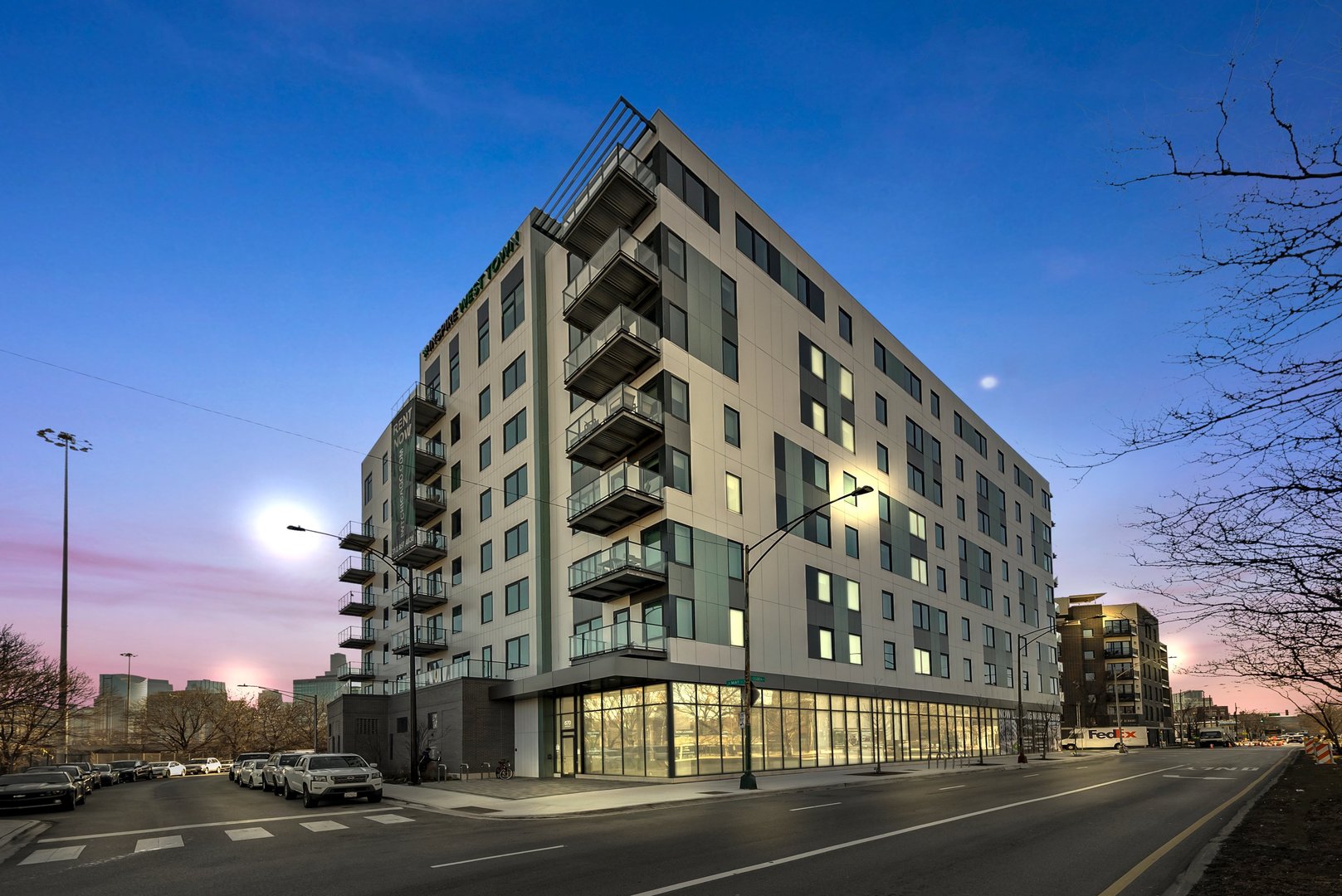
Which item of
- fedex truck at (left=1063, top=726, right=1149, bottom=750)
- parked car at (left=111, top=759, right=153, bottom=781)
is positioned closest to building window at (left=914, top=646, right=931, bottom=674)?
fedex truck at (left=1063, top=726, right=1149, bottom=750)

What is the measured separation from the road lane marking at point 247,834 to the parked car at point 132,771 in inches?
2065

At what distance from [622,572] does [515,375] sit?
1602 cm

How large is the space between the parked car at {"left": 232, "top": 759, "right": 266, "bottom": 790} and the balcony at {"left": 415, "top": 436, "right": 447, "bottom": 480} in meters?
18.8

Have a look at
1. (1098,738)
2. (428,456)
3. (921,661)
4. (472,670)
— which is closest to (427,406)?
(428,456)

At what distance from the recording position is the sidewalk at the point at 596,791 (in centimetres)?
2273

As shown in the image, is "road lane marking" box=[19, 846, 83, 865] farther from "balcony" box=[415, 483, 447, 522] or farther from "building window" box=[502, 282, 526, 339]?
"balcony" box=[415, 483, 447, 522]

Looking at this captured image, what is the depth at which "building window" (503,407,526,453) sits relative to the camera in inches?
1708

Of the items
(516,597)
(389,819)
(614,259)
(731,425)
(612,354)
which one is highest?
(614,259)

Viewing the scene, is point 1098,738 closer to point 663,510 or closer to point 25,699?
point 663,510

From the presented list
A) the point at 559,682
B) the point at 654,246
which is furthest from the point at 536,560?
the point at 654,246

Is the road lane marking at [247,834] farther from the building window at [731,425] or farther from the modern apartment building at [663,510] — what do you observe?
the building window at [731,425]

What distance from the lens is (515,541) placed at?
1706 inches

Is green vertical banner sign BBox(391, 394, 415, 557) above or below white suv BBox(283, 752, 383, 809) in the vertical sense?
above

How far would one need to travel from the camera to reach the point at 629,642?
107 feet
